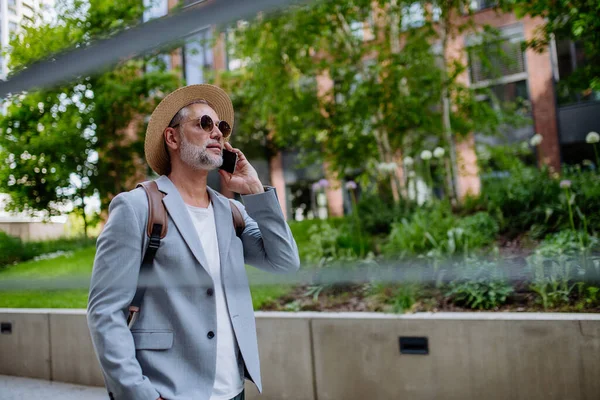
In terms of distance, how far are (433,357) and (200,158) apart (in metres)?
2.06

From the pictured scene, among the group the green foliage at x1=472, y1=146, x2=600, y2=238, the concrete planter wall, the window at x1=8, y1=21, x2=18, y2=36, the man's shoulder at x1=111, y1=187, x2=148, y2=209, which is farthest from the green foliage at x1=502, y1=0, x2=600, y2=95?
the window at x1=8, y1=21, x2=18, y2=36

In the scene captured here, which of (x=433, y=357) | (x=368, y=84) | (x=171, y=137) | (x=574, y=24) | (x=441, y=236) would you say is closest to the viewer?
(x=171, y=137)

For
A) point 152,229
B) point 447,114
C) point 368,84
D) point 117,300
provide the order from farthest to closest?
point 447,114, point 368,84, point 152,229, point 117,300

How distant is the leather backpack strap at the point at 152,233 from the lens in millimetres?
1133

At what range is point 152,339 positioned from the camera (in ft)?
3.60

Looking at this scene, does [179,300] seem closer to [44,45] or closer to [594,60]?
[44,45]

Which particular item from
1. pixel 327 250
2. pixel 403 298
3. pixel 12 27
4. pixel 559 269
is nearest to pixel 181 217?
pixel 12 27

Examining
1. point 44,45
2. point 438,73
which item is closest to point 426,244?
point 438,73

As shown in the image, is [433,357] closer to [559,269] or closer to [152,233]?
[559,269]

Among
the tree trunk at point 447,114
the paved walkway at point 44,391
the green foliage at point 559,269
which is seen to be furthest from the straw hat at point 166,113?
the tree trunk at point 447,114

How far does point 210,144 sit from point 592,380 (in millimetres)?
2360

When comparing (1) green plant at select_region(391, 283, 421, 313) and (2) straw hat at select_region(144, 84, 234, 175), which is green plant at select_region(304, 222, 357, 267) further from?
(2) straw hat at select_region(144, 84, 234, 175)

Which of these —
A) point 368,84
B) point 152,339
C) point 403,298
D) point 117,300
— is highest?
point 368,84

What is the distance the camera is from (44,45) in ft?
2.43
